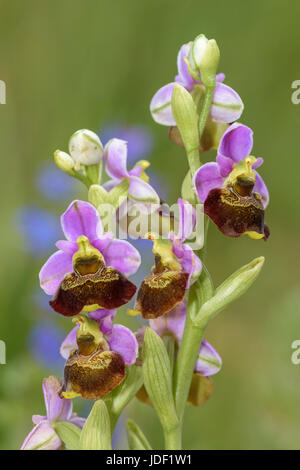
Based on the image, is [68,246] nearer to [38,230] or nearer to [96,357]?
[96,357]

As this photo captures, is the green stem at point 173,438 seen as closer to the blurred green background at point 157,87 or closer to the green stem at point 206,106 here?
the green stem at point 206,106

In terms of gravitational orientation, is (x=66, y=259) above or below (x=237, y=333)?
above

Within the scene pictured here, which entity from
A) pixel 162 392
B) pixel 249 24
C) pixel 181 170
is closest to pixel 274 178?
pixel 181 170

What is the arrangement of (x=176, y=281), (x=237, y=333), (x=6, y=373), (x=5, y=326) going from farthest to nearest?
(x=237, y=333)
(x=5, y=326)
(x=6, y=373)
(x=176, y=281)

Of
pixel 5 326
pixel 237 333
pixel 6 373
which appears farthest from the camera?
pixel 237 333

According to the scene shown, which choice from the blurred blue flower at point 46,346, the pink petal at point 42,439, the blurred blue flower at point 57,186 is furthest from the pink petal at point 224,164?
the blurred blue flower at point 57,186

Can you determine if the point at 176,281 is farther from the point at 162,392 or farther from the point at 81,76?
the point at 81,76

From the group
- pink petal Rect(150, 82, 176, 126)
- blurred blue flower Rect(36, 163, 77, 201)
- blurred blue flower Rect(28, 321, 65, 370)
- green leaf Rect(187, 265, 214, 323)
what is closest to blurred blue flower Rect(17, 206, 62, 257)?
blurred blue flower Rect(36, 163, 77, 201)
